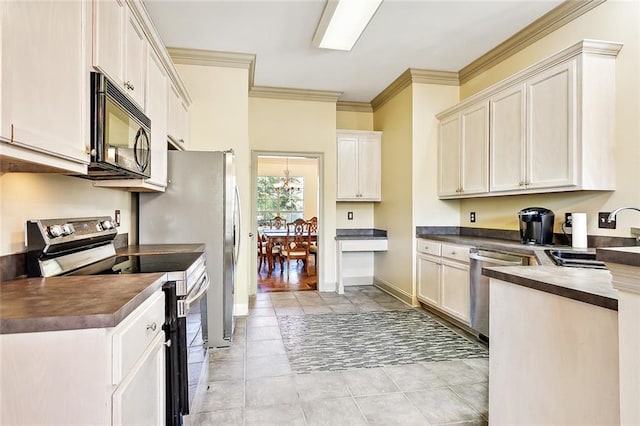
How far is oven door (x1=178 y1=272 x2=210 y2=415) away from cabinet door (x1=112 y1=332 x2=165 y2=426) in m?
0.21

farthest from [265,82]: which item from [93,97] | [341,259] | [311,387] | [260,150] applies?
[311,387]

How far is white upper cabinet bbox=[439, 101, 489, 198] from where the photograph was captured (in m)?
3.47

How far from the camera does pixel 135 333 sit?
1127mm

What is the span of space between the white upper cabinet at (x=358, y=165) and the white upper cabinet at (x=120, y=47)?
330 cm

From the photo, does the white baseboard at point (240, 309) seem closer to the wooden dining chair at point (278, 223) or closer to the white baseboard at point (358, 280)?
the white baseboard at point (358, 280)

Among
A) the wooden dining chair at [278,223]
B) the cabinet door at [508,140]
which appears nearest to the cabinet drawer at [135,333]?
the cabinet door at [508,140]

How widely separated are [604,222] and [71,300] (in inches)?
126

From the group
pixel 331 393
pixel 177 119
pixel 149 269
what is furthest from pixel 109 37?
pixel 331 393

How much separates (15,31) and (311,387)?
7.40 ft

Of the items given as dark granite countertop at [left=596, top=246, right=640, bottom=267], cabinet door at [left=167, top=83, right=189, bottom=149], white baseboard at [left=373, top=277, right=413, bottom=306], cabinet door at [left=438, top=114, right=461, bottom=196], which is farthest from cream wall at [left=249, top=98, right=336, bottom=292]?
dark granite countertop at [left=596, top=246, right=640, bottom=267]

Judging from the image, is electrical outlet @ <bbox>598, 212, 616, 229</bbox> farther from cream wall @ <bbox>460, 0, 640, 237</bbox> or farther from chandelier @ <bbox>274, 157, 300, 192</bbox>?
Result: chandelier @ <bbox>274, 157, 300, 192</bbox>

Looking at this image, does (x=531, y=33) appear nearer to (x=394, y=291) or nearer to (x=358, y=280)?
(x=394, y=291)

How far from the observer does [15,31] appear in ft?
3.21

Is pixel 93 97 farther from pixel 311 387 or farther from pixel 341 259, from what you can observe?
pixel 341 259
